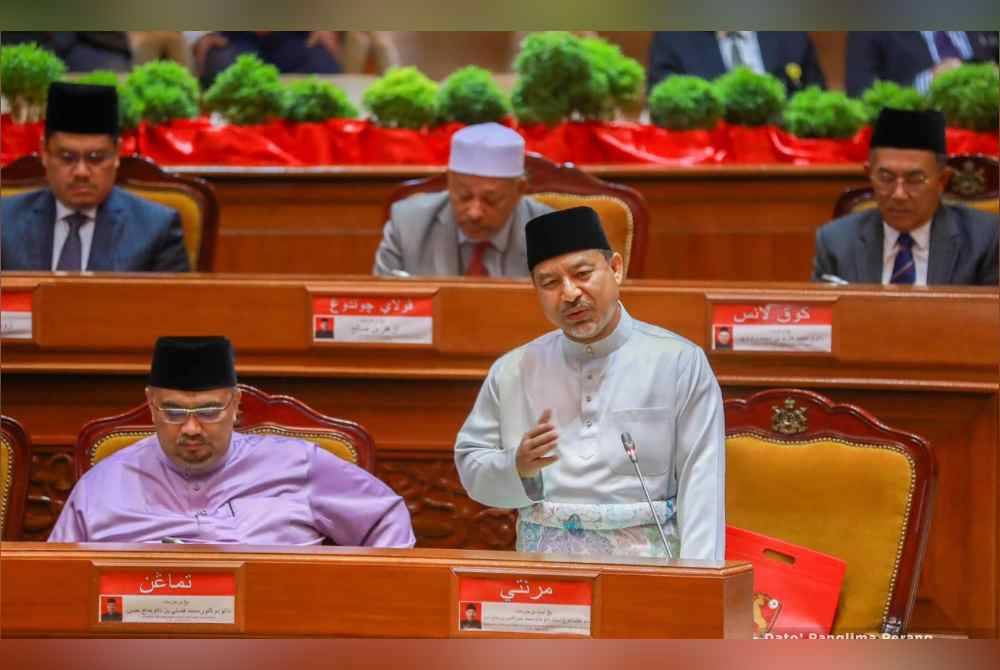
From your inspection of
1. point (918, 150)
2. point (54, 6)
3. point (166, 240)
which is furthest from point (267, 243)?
point (54, 6)

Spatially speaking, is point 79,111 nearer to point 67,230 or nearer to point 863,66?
point 67,230

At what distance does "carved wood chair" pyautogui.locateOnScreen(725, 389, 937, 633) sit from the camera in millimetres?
2463

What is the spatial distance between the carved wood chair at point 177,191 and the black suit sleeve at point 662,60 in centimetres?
191

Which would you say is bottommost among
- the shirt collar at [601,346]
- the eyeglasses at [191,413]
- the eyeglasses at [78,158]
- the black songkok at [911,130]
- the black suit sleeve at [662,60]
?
the eyeglasses at [191,413]

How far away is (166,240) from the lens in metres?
3.51

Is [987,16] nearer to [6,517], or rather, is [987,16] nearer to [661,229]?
[6,517]

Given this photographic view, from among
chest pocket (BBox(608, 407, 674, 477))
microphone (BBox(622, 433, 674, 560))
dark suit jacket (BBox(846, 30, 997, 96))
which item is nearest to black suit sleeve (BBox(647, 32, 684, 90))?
dark suit jacket (BBox(846, 30, 997, 96))

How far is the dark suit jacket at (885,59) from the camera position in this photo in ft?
17.0

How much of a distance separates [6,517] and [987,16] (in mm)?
2608

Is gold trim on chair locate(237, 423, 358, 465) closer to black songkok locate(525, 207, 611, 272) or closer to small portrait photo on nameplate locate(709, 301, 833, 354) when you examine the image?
black songkok locate(525, 207, 611, 272)

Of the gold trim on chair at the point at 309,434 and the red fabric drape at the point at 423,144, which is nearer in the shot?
the gold trim on chair at the point at 309,434

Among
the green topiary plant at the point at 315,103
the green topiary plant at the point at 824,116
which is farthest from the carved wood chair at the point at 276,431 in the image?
the green topiary plant at the point at 824,116

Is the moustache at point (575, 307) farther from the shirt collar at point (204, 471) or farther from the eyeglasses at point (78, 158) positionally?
the eyeglasses at point (78, 158)

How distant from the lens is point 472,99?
4020mm
